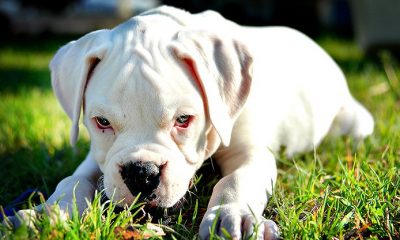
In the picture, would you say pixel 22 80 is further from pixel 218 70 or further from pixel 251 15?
pixel 218 70

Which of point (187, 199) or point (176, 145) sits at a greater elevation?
point (176, 145)

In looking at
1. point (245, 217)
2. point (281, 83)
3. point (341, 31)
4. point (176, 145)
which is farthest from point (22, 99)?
point (341, 31)

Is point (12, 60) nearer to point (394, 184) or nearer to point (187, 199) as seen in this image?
point (187, 199)

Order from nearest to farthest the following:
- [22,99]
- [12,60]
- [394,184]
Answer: [394,184] < [22,99] < [12,60]

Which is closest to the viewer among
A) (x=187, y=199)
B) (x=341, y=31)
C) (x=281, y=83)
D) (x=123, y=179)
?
(x=123, y=179)

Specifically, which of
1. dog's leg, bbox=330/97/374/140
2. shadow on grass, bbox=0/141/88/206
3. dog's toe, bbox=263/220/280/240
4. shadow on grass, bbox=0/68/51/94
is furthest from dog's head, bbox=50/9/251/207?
shadow on grass, bbox=0/68/51/94

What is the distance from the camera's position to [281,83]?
3973 millimetres

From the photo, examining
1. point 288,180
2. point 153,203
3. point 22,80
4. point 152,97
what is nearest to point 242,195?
point 153,203

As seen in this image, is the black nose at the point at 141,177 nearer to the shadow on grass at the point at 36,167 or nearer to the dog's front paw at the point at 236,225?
the dog's front paw at the point at 236,225

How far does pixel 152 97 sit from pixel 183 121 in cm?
22

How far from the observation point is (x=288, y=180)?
3.56m

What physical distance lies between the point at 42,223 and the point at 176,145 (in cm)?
73

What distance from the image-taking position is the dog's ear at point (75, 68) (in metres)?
3.04

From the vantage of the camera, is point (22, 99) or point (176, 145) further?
point (22, 99)
